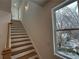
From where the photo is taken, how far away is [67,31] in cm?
231

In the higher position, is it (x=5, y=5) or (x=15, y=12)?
(x=15, y=12)

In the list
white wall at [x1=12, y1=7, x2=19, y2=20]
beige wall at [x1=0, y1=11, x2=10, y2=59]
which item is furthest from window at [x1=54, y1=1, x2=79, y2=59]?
white wall at [x1=12, y1=7, x2=19, y2=20]

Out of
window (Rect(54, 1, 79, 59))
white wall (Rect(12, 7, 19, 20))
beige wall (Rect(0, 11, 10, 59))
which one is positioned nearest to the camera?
window (Rect(54, 1, 79, 59))

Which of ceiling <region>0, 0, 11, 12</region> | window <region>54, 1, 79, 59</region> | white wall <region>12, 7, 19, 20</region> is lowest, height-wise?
window <region>54, 1, 79, 59</region>

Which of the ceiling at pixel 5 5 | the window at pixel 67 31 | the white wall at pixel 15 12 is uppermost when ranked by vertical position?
the white wall at pixel 15 12

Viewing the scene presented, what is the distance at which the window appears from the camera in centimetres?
205

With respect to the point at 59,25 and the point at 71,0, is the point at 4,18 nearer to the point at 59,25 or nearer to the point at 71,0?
the point at 59,25

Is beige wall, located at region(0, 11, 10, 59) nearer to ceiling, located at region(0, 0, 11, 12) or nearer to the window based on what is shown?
ceiling, located at region(0, 0, 11, 12)

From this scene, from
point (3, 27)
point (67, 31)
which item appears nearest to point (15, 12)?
point (3, 27)

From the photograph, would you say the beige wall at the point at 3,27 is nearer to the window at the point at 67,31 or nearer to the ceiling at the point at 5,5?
the ceiling at the point at 5,5

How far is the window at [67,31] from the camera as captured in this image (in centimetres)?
205

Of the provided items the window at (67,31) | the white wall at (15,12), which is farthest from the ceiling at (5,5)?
the white wall at (15,12)

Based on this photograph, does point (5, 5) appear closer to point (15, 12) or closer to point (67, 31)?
point (67, 31)

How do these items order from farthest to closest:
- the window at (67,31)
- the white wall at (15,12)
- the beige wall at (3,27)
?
the white wall at (15,12) < the beige wall at (3,27) < the window at (67,31)
